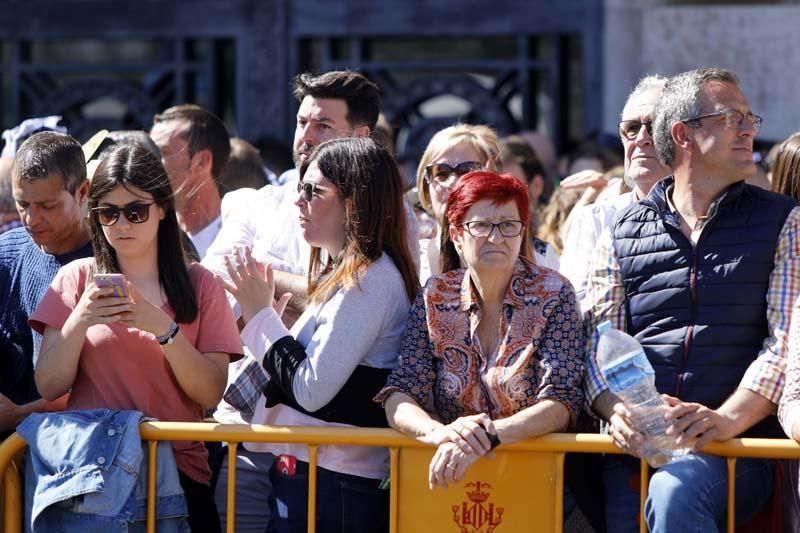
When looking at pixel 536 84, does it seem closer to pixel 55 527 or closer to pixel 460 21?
pixel 460 21

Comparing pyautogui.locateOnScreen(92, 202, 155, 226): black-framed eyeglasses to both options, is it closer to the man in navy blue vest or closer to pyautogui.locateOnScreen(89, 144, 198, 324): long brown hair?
pyautogui.locateOnScreen(89, 144, 198, 324): long brown hair

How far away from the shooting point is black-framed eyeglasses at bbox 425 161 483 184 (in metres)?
5.09

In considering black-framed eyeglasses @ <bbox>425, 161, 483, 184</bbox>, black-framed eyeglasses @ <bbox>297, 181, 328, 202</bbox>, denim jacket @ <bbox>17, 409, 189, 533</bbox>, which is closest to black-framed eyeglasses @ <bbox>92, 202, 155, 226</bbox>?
black-framed eyeglasses @ <bbox>297, 181, 328, 202</bbox>

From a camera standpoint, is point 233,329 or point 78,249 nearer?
point 233,329

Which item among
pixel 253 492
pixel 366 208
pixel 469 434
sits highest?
pixel 366 208

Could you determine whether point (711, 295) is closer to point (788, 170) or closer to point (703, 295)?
point (703, 295)

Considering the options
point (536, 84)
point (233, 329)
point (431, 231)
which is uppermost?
point (536, 84)

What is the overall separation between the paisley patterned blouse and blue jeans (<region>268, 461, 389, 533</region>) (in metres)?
0.29

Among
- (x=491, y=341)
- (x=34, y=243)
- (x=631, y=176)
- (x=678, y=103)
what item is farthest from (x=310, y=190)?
(x=631, y=176)

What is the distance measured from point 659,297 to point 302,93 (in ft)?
6.10

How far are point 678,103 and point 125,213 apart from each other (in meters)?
1.74

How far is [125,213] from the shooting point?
421cm

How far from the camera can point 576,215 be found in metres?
5.11

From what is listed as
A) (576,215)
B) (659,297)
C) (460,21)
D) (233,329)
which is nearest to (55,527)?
(233,329)
